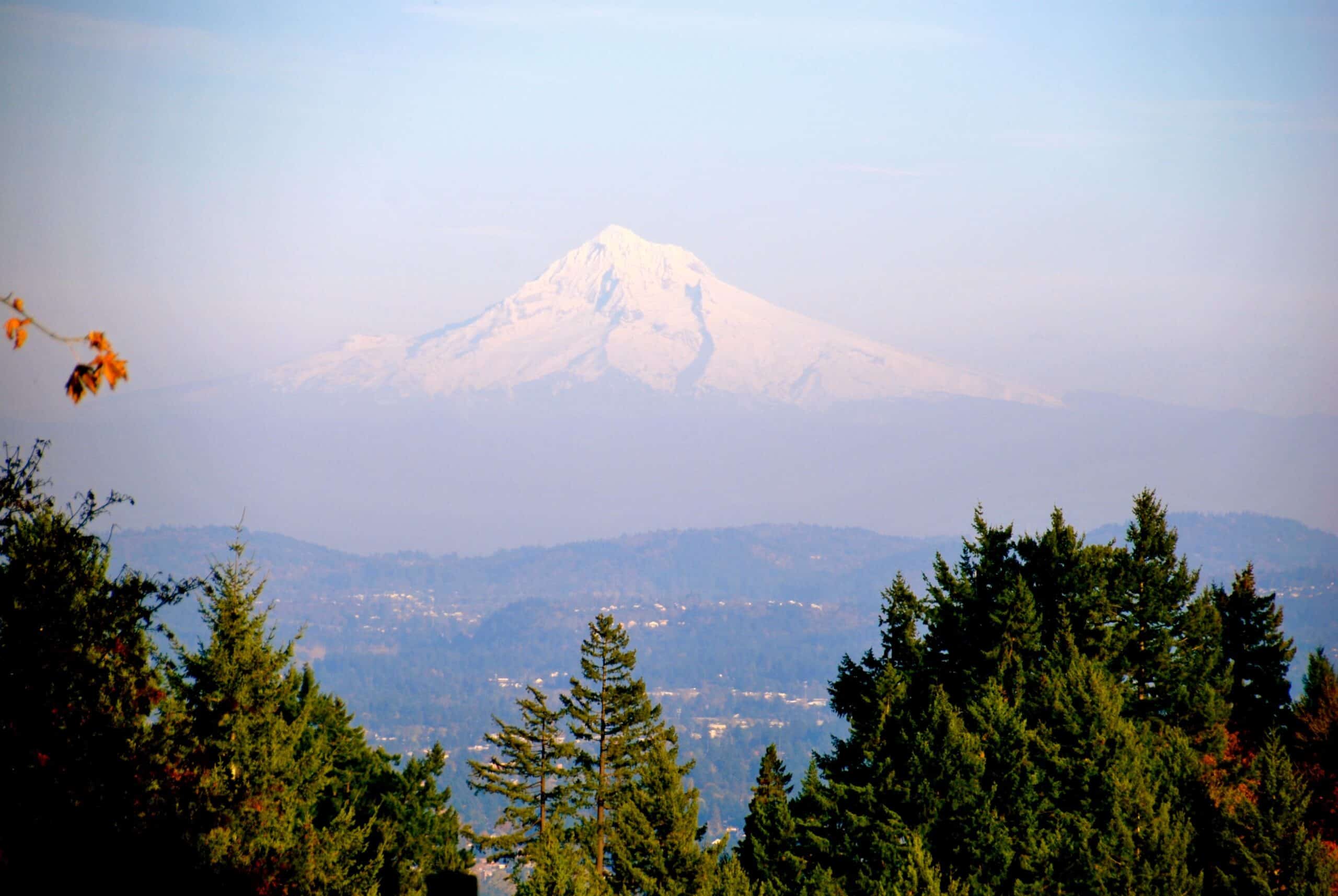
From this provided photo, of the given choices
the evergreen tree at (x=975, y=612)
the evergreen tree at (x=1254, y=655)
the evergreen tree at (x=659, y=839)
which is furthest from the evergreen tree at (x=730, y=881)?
the evergreen tree at (x=1254, y=655)

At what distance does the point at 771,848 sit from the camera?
32.6 metres

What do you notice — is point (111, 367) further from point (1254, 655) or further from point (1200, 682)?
point (1254, 655)

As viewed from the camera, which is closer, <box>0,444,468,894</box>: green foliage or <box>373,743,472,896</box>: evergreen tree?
<box>0,444,468,894</box>: green foliage

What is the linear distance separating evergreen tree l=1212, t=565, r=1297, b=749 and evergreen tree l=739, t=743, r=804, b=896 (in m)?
20.2

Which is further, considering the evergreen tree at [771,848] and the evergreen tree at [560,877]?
the evergreen tree at [771,848]

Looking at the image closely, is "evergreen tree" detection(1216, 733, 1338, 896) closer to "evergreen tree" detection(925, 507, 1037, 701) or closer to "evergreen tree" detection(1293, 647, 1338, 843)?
"evergreen tree" detection(1293, 647, 1338, 843)

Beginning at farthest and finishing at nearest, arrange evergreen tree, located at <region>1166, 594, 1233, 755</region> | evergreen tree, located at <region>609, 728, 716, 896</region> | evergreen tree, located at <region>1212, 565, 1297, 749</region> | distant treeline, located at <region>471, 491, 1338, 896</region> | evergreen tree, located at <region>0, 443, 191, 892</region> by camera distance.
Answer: evergreen tree, located at <region>1212, 565, 1297, 749</region>, evergreen tree, located at <region>1166, 594, 1233, 755</region>, distant treeline, located at <region>471, 491, 1338, 896</region>, evergreen tree, located at <region>609, 728, 716, 896</region>, evergreen tree, located at <region>0, 443, 191, 892</region>

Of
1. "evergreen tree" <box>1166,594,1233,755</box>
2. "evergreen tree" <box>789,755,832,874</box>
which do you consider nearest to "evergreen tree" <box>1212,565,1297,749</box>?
"evergreen tree" <box>1166,594,1233,755</box>

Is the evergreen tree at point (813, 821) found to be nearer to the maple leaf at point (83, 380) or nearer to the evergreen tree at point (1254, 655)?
the evergreen tree at point (1254, 655)

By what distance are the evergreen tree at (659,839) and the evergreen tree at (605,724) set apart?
42.2 feet

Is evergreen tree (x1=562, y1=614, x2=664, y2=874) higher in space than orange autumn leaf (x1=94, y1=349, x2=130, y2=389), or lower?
lower

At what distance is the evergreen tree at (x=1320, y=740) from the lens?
3691 cm

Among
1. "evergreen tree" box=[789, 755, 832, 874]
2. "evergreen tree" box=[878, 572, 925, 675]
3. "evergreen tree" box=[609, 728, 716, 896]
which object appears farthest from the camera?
"evergreen tree" box=[878, 572, 925, 675]

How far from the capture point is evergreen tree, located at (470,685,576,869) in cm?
4316
